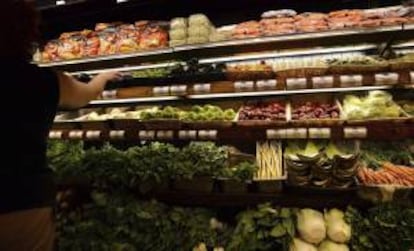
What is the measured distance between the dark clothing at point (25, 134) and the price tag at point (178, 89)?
165cm

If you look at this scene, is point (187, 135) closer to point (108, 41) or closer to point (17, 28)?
point (108, 41)

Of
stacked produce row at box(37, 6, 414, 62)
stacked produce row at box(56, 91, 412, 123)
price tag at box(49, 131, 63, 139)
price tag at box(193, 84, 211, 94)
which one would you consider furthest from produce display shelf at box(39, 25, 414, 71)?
price tag at box(49, 131, 63, 139)

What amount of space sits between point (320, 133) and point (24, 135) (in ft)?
6.89

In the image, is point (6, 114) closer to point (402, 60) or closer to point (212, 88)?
point (212, 88)

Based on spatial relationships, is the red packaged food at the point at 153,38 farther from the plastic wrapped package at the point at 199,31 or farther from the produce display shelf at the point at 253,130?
the produce display shelf at the point at 253,130

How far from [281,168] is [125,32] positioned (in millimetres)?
2176

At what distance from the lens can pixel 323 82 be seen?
304 centimetres

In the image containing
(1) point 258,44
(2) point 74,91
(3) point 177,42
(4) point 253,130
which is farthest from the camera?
(3) point 177,42

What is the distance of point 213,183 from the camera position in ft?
10.0

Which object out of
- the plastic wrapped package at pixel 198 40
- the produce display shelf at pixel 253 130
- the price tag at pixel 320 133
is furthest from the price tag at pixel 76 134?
the price tag at pixel 320 133

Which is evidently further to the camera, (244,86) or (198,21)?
(198,21)

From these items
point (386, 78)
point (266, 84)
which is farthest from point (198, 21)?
point (386, 78)

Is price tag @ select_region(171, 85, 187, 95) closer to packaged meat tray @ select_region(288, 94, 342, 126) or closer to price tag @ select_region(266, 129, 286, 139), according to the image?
price tag @ select_region(266, 129, 286, 139)

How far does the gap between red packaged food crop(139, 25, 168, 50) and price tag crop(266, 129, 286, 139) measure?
1.47 m
